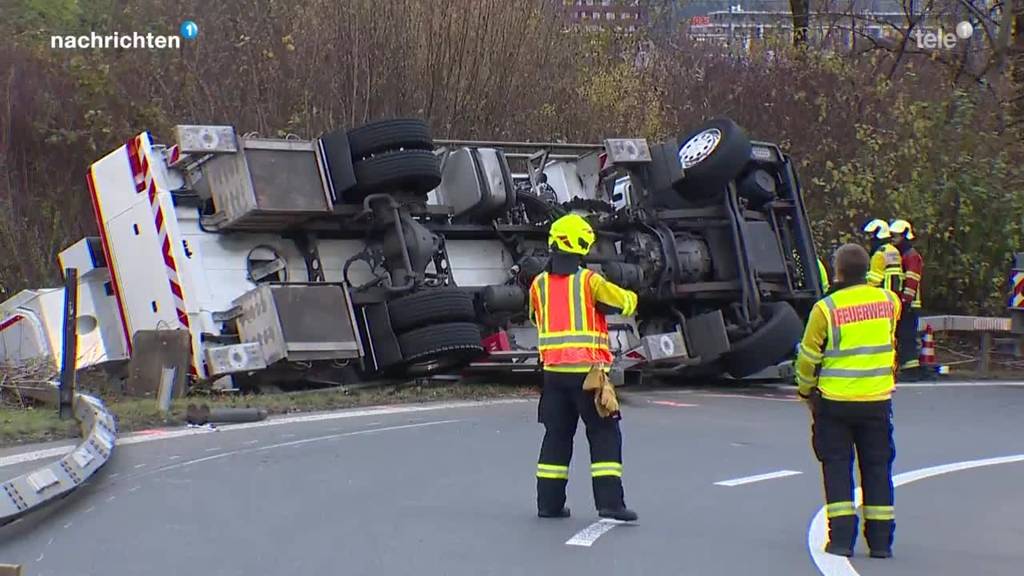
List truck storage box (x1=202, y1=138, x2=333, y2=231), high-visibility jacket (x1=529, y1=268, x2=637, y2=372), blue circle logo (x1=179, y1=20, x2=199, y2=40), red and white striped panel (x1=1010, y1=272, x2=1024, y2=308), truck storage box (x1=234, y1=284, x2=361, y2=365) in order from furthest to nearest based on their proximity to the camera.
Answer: blue circle logo (x1=179, y1=20, x2=199, y2=40)
red and white striped panel (x1=1010, y1=272, x2=1024, y2=308)
truck storage box (x1=202, y1=138, x2=333, y2=231)
truck storage box (x1=234, y1=284, x2=361, y2=365)
high-visibility jacket (x1=529, y1=268, x2=637, y2=372)

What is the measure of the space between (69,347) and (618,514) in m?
4.25

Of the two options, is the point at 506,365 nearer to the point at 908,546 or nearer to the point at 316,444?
the point at 316,444

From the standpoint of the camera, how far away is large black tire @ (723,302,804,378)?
13.1m

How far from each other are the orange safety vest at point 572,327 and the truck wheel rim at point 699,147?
6.34 metres

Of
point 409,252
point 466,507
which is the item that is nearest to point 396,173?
point 409,252

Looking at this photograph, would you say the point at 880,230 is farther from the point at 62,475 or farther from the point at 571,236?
the point at 62,475

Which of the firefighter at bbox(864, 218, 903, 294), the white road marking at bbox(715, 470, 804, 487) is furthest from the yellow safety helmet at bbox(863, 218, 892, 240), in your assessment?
the white road marking at bbox(715, 470, 804, 487)

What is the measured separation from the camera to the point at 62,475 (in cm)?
681

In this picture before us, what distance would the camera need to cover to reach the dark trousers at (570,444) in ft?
22.7

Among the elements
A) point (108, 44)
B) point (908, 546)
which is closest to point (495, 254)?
point (908, 546)

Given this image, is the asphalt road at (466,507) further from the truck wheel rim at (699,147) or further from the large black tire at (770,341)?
the truck wheel rim at (699,147)

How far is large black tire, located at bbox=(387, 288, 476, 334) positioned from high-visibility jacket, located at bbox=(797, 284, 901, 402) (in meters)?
5.65

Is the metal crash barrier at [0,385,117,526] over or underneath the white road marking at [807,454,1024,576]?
over

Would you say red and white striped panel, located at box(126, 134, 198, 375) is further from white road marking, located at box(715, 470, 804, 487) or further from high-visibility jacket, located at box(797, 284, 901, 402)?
high-visibility jacket, located at box(797, 284, 901, 402)
